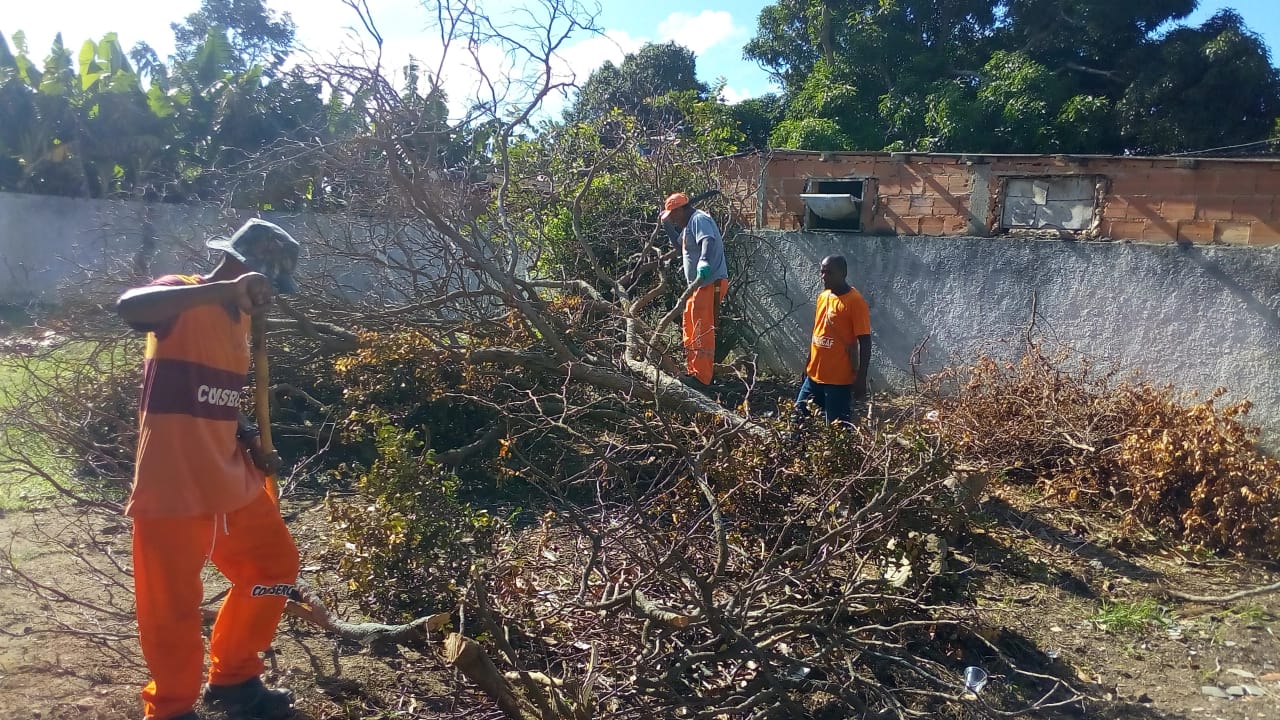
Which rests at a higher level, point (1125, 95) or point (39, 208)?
point (1125, 95)

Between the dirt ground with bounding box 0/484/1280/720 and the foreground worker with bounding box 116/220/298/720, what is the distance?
1.25ft

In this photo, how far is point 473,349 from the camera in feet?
18.3

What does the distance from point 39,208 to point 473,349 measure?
Answer: 42.6ft

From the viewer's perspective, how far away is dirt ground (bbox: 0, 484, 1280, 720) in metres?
3.01

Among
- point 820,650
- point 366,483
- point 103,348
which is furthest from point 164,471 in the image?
point 103,348

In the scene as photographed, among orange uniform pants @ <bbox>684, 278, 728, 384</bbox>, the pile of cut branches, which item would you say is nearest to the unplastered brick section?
the pile of cut branches

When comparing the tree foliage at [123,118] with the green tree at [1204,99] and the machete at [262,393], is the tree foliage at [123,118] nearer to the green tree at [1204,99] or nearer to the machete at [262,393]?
the machete at [262,393]

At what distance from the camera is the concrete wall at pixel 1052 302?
19.9 feet

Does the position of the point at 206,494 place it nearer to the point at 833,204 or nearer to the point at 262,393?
the point at 262,393

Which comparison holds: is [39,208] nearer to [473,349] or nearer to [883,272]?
[473,349]

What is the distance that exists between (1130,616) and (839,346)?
2.10 meters

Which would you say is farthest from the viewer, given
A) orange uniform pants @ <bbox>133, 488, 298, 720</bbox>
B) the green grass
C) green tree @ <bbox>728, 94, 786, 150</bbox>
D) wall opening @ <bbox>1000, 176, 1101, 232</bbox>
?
green tree @ <bbox>728, 94, 786, 150</bbox>

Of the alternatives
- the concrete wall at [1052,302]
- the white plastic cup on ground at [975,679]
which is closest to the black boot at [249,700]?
the white plastic cup on ground at [975,679]

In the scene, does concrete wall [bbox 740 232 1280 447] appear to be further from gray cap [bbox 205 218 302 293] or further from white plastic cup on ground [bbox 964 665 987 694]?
gray cap [bbox 205 218 302 293]
